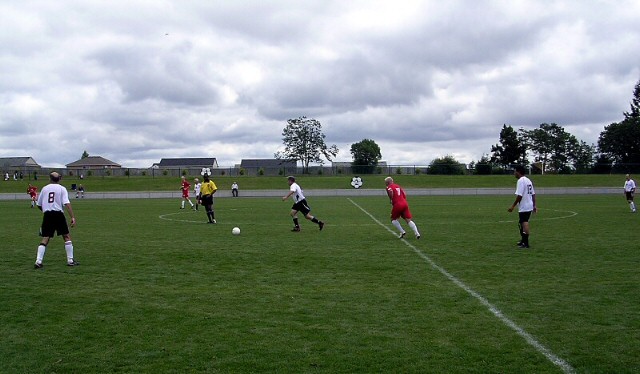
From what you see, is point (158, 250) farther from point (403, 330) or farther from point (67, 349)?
point (403, 330)

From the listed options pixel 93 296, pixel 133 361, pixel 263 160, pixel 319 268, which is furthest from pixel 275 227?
pixel 263 160

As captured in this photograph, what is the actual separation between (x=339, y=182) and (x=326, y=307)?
2416 inches

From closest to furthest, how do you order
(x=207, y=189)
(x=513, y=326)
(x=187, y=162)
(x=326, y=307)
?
(x=513, y=326) → (x=326, y=307) → (x=207, y=189) → (x=187, y=162)

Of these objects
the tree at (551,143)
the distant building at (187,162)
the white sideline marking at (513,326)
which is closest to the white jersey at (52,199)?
the white sideline marking at (513,326)

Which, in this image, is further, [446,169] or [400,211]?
[446,169]

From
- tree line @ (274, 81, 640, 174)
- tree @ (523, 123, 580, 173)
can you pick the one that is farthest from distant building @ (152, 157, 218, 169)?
tree @ (523, 123, 580, 173)

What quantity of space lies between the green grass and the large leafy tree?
3024 cm

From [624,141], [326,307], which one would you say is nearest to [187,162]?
[624,141]

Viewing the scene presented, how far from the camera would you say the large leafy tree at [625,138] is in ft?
314

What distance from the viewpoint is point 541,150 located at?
119812mm

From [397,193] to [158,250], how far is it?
22.0ft

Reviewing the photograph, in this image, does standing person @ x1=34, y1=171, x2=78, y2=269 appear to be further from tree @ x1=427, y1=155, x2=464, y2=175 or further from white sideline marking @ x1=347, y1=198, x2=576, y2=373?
tree @ x1=427, y1=155, x2=464, y2=175

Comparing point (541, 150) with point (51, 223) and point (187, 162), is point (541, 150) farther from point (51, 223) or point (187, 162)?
point (51, 223)

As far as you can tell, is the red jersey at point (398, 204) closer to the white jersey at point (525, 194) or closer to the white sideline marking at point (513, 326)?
the white jersey at point (525, 194)
